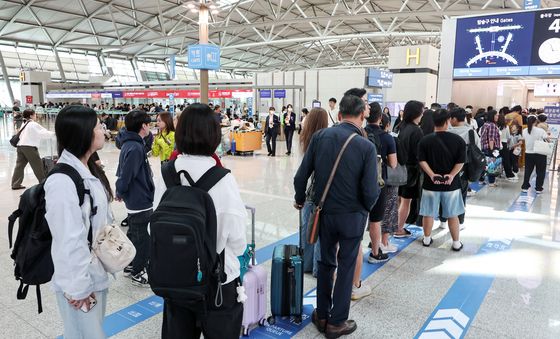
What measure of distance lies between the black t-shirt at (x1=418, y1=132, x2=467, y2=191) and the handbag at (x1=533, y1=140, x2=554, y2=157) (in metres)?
4.09

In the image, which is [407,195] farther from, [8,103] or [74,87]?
[8,103]

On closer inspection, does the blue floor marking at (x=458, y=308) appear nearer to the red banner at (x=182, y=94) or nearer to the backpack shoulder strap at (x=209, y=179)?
the backpack shoulder strap at (x=209, y=179)

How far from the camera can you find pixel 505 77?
9.15 m

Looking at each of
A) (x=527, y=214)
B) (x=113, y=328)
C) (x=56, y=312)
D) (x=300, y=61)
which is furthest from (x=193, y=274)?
(x=300, y=61)

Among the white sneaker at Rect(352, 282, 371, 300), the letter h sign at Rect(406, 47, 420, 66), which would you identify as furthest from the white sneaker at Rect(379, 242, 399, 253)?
the letter h sign at Rect(406, 47, 420, 66)

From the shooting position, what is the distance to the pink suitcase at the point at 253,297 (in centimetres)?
265

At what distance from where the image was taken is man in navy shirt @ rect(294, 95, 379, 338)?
250 cm

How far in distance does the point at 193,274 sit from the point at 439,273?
310cm

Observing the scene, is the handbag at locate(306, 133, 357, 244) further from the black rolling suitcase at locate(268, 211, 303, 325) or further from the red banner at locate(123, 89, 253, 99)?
the red banner at locate(123, 89, 253, 99)

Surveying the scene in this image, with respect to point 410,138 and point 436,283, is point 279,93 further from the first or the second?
point 436,283

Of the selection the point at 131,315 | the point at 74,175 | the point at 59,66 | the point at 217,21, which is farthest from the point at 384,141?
the point at 59,66

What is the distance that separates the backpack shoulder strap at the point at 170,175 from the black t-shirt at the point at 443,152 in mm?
3241

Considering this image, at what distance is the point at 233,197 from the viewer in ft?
5.37

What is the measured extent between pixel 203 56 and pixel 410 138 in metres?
10.4
